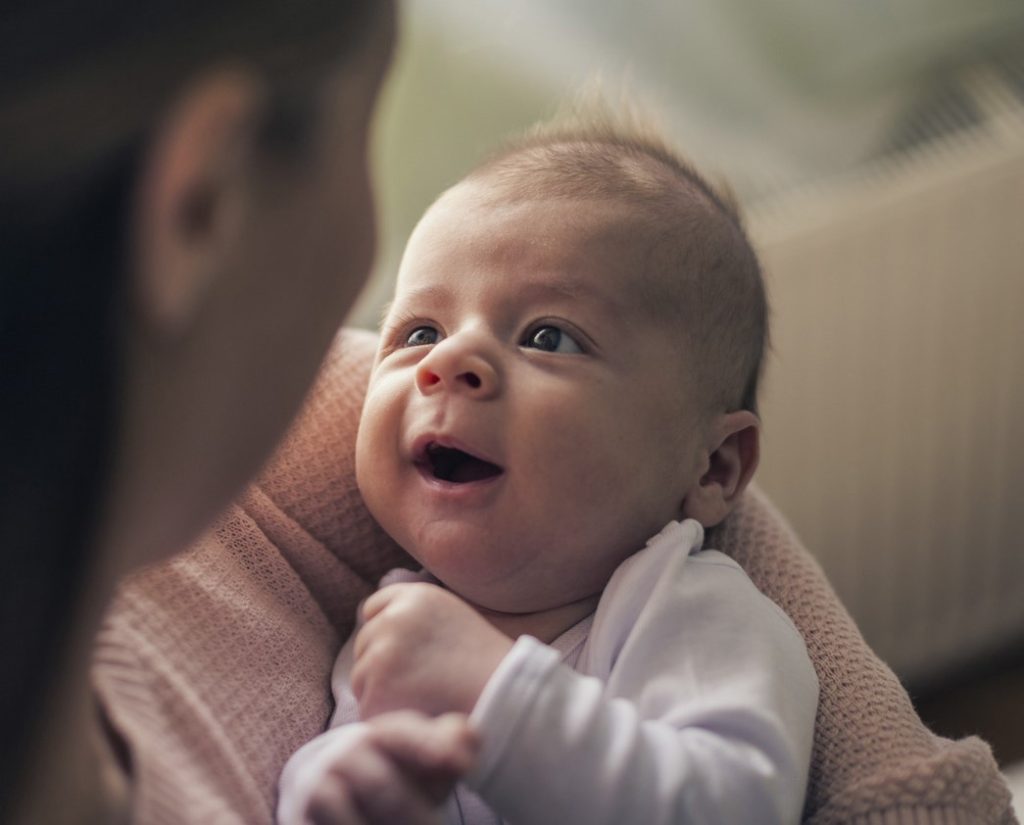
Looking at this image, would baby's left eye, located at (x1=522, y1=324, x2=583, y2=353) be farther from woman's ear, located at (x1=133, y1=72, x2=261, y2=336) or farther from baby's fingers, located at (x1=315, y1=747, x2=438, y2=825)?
woman's ear, located at (x1=133, y1=72, x2=261, y2=336)

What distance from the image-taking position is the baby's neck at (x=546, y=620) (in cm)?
95

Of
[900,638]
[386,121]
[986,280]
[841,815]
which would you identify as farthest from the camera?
[900,638]

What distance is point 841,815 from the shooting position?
820 millimetres

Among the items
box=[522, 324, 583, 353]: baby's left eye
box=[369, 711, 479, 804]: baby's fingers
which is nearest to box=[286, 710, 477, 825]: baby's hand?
box=[369, 711, 479, 804]: baby's fingers

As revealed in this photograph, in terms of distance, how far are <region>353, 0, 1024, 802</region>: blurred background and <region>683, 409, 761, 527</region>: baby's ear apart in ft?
2.17

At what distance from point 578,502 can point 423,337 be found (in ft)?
0.65

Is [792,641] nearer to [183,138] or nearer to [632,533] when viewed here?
[632,533]

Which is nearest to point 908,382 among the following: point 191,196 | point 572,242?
point 572,242

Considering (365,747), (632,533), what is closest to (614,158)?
(632,533)

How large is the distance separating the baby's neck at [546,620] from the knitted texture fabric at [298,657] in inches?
5.4

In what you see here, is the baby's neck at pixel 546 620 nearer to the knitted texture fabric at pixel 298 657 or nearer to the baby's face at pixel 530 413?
the baby's face at pixel 530 413

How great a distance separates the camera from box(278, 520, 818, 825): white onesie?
0.72 metres

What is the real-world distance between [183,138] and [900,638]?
1.72 metres

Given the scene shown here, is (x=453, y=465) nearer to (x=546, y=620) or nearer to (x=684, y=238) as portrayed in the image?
(x=546, y=620)
